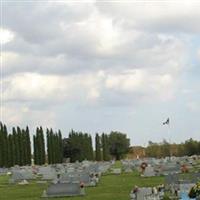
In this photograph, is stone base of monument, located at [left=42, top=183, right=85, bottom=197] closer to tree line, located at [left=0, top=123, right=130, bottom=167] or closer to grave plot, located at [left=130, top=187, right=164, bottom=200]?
grave plot, located at [left=130, top=187, right=164, bottom=200]

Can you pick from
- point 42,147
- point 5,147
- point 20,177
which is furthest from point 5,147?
point 20,177

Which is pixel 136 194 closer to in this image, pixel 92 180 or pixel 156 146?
pixel 92 180

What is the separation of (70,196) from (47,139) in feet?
185

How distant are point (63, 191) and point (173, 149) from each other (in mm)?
75399

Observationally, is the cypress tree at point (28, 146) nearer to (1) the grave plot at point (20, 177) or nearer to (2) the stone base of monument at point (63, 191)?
(1) the grave plot at point (20, 177)

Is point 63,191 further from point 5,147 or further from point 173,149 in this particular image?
point 173,149

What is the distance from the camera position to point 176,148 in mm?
101312

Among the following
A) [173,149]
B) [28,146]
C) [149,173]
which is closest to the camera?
[149,173]

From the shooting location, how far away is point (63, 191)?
1063 inches

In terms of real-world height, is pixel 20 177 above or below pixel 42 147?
below

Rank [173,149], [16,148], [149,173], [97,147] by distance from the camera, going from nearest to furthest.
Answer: [149,173] < [16,148] < [97,147] < [173,149]

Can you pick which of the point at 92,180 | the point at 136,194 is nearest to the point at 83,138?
the point at 92,180

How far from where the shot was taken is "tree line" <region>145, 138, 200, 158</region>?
96062 mm

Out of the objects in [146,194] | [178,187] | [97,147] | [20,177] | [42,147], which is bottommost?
[146,194]
